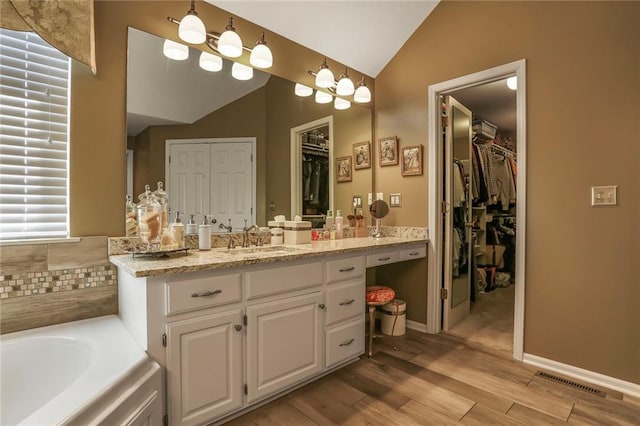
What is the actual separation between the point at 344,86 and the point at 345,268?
165 cm

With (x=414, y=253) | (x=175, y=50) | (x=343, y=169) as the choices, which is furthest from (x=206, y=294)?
(x=343, y=169)

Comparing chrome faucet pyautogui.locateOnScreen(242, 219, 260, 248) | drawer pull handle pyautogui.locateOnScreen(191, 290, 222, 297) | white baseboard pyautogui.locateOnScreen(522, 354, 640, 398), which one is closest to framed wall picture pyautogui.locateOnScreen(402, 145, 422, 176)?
chrome faucet pyautogui.locateOnScreen(242, 219, 260, 248)

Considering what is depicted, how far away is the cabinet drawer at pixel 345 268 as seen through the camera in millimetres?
2086

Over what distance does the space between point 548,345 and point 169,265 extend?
2472 millimetres

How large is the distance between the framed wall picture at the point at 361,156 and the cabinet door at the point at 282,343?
5.21 ft

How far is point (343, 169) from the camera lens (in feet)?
10.3

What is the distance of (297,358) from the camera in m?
1.90

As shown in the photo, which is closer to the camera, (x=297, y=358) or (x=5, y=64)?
(x=5, y=64)

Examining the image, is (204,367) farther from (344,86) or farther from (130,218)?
(344,86)

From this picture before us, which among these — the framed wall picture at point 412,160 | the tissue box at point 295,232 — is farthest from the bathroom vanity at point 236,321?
the framed wall picture at point 412,160

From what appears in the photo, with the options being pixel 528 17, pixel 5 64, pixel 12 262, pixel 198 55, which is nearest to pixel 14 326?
pixel 12 262

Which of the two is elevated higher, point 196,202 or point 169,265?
point 196,202

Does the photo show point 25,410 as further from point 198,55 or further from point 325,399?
point 198,55

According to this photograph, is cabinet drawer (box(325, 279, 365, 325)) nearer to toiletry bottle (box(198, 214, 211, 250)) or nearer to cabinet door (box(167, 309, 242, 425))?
cabinet door (box(167, 309, 242, 425))
